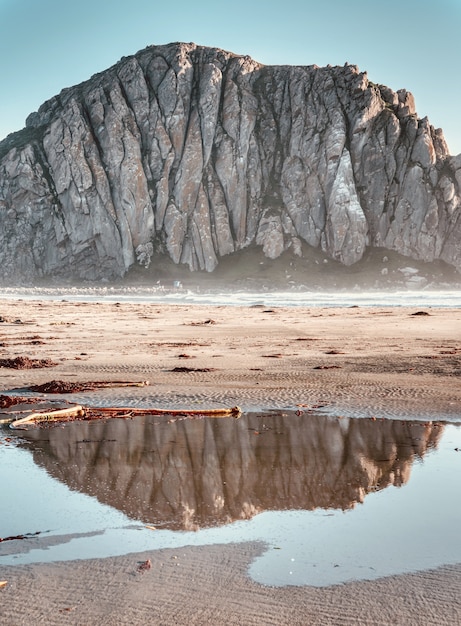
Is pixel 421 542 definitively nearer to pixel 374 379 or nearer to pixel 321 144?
pixel 374 379

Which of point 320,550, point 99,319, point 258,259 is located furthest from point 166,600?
point 258,259

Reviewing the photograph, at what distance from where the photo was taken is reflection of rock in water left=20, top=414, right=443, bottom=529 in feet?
18.7

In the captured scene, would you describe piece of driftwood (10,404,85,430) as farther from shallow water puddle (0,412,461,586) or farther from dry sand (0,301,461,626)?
dry sand (0,301,461,626)

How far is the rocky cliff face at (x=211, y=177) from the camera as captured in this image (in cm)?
10119

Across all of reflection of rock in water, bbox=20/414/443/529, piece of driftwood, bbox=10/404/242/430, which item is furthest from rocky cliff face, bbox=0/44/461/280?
reflection of rock in water, bbox=20/414/443/529

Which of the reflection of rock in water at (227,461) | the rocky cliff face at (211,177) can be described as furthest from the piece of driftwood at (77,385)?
the rocky cliff face at (211,177)

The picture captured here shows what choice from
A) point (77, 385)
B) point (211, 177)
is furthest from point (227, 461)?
point (211, 177)

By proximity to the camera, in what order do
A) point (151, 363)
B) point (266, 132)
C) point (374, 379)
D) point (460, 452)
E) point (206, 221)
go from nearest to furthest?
point (460, 452), point (374, 379), point (151, 363), point (206, 221), point (266, 132)

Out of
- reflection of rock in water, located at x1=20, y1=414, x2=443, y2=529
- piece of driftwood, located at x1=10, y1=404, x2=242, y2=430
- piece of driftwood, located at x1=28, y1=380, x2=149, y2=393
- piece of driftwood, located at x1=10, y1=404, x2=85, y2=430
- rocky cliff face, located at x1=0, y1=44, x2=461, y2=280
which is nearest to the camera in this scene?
reflection of rock in water, located at x1=20, y1=414, x2=443, y2=529

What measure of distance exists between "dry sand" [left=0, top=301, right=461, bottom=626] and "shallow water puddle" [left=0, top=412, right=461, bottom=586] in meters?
0.25

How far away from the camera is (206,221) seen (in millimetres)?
101812

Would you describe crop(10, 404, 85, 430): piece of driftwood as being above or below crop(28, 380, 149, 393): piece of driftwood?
above

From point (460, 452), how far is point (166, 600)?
4803 millimetres

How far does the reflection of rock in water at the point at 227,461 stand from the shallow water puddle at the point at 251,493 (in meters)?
0.02
